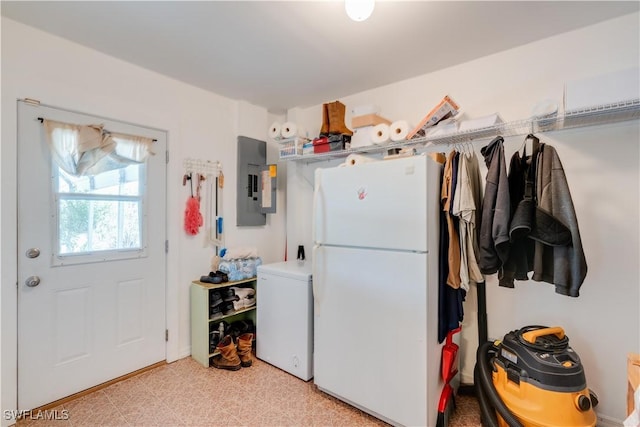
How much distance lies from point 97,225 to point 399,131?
2369 mm

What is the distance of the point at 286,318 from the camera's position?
8.04ft

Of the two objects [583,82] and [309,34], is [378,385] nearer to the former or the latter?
[583,82]

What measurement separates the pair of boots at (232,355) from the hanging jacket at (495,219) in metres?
2.04

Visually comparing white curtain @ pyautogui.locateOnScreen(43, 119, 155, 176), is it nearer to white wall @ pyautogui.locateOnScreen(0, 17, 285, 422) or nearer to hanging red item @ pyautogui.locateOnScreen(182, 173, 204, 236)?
white wall @ pyautogui.locateOnScreen(0, 17, 285, 422)

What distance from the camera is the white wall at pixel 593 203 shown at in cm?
178

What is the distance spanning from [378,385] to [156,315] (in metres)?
1.91

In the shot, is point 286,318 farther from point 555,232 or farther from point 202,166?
point 555,232

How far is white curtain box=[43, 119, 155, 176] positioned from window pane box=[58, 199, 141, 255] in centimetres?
25

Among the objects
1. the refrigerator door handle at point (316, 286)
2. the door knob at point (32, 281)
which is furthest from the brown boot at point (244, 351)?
the door knob at point (32, 281)

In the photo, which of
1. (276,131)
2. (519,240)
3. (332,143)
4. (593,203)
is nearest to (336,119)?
(332,143)

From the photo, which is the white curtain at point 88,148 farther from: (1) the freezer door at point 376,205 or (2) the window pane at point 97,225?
(1) the freezer door at point 376,205

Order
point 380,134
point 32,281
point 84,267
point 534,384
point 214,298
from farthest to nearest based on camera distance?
point 214,298 < point 380,134 < point 84,267 < point 32,281 < point 534,384

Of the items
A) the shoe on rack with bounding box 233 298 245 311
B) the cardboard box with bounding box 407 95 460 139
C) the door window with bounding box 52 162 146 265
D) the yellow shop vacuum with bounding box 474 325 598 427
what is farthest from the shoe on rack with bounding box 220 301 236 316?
the cardboard box with bounding box 407 95 460 139

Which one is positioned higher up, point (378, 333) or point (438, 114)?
point (438, 114)
